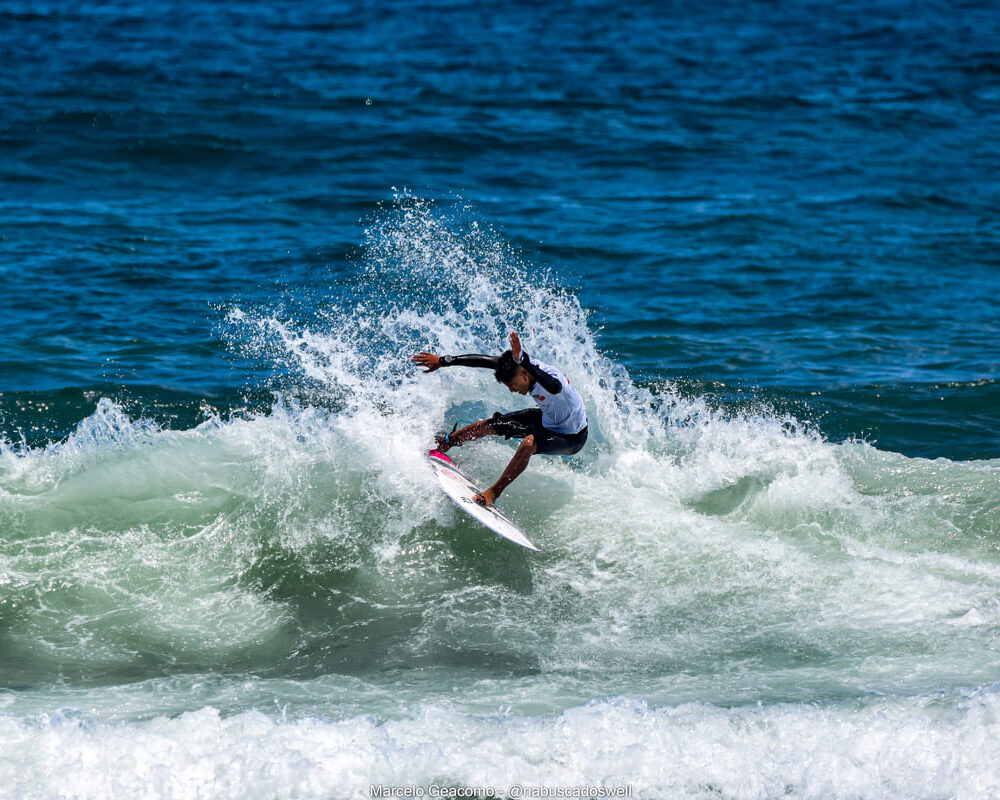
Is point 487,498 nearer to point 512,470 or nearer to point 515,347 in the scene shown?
point 512,470

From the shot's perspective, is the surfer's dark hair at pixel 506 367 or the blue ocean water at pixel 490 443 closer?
the blue ocean water at pixel 490 443

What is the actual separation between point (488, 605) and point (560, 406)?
2036 millimetres

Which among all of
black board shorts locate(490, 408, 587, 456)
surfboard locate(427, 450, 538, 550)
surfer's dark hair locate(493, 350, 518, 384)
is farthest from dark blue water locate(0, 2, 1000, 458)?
surfer's dark hair locate(493, 350, 518, 384)

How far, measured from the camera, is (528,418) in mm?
10742

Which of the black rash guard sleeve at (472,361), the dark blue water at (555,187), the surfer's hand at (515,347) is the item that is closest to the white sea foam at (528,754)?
the surfer's hand at (515,347)

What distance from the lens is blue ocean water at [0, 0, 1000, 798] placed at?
24.6 ft

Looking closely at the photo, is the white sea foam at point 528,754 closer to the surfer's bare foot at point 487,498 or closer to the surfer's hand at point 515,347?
the surfer's bare foot at point 487,498

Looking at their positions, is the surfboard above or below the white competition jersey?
below

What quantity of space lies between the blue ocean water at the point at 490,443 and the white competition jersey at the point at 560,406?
1.06m

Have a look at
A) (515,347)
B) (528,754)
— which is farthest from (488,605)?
(528,754)

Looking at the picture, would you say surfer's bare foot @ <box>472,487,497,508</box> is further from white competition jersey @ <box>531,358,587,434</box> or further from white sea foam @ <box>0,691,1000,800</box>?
white sea foam @ <box>0,691,1000,800</box>

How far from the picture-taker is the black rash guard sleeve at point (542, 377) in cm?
978

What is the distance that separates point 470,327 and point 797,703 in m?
8.51

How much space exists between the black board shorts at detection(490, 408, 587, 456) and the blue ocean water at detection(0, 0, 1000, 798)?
0.83m
